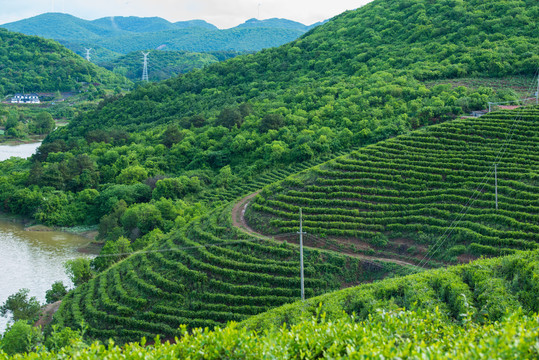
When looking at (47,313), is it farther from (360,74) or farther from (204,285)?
(360,74)

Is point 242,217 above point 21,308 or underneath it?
above

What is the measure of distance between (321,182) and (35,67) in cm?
10451

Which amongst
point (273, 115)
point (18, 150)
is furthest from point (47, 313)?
point (18, 150)

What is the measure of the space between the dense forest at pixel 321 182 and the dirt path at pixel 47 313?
4.68 ft

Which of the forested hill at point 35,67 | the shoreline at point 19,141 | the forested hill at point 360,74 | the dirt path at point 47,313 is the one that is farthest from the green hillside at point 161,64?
the dirt path at point 47,313

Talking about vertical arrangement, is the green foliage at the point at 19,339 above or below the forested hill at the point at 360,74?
below

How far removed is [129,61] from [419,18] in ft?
396

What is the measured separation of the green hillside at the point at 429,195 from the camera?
23609 mm

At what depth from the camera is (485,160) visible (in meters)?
28.5

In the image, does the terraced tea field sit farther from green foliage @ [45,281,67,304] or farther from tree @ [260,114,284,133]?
tree @ [260,114,284,133]

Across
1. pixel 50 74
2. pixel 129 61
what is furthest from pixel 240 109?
pixel 129 61

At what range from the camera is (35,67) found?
363 feet

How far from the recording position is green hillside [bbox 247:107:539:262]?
77.5 feet

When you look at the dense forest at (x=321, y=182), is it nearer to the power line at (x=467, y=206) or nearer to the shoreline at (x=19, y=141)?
the power line at (x=467, y=206)
